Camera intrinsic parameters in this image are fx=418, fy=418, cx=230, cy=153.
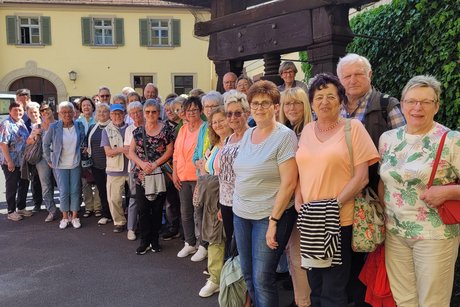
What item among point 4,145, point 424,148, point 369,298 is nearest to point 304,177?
point 424,148

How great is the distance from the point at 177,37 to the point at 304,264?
884 inches

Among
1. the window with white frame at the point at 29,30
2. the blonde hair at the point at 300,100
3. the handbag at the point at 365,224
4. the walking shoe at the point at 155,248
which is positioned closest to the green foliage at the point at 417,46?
the blonde hair at the point at 300,100

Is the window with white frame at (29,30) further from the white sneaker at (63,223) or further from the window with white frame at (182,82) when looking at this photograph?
the white sneaker at (63,223)

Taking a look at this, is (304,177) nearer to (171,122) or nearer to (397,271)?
(397,271)

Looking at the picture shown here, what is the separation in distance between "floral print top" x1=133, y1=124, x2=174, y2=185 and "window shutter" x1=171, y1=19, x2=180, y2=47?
777 inches

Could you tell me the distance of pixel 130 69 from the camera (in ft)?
76.1

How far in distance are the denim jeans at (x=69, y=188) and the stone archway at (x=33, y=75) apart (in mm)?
18163

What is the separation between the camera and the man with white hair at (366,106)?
8.90 feet

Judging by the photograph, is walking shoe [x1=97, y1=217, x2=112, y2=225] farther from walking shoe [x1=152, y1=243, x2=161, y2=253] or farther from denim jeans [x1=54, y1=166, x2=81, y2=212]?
walking shoe [x1=152, y1=243, x2=161, y2=253]

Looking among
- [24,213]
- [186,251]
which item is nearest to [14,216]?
[24,213]

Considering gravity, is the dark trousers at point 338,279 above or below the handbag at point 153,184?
below

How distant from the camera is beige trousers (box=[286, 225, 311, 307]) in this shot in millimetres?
3039

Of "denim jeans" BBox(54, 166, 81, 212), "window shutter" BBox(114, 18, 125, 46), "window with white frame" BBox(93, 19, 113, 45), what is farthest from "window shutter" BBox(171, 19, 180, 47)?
"denim jeans" BBox(54, 166, 81, 212)

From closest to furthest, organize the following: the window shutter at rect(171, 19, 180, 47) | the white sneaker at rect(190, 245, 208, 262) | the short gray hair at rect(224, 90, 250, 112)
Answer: the short gray hair at rect(224, 90, 250, 112) < the white sneaker at rect(190, 245, 208, 262) < the window shutter at rect(171, 19, 180, 47)
